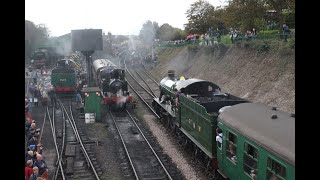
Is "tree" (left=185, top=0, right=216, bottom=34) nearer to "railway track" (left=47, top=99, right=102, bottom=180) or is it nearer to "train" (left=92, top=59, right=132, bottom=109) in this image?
"train" (left=92, top=59, right=132, bottom=109)

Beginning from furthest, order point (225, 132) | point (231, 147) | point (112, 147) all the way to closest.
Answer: point (112, 147) < point (225, 132) < point (231, 147)

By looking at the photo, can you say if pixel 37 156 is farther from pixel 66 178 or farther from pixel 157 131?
pixel 157 131

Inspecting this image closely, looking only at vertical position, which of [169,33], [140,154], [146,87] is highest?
[169,33]

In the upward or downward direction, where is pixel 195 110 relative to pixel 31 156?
upward

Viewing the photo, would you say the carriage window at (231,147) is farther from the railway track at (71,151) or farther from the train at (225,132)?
the railway track at (71,151)

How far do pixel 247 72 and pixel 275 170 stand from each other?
20129 millimetres

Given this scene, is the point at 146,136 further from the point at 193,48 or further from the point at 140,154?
the point at 193,48

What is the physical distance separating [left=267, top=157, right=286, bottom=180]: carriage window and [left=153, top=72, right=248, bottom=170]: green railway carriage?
425 cm

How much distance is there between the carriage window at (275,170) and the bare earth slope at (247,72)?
1094 cm

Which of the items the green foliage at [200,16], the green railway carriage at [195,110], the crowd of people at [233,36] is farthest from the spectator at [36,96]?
the green foliage at [200,16]

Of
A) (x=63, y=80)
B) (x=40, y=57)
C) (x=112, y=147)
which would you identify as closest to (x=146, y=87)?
(x=63, y=80)

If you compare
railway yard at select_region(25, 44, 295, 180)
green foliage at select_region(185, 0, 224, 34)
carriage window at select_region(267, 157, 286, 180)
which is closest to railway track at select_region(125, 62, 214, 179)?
railway yard at select_region(25, 44, 295, 180)

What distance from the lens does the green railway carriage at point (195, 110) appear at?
1233 cm

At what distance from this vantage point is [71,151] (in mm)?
16359
